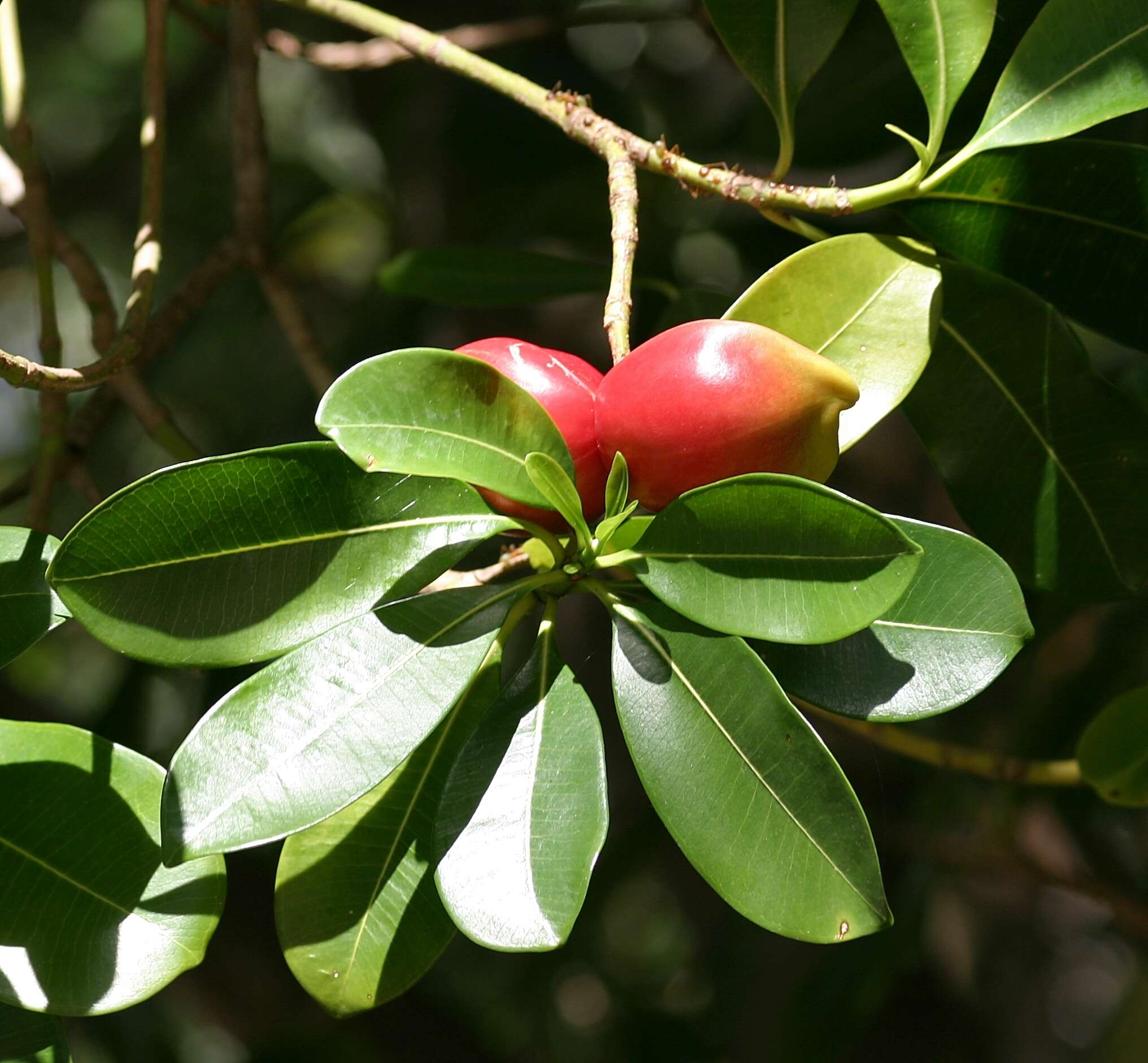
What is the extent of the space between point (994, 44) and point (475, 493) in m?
0.59

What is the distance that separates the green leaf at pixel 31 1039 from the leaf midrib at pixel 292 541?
0.28 m

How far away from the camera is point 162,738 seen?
189 cm

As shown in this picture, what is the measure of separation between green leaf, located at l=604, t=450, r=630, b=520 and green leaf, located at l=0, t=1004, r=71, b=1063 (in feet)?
1.41

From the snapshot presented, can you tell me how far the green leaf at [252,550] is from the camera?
1.78 ft

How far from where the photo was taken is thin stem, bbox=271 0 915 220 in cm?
71

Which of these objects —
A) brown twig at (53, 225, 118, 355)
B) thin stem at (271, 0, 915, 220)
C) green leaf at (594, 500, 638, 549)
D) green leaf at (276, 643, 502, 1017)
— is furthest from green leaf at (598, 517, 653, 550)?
brown twig at (53, 225, 118, 355)

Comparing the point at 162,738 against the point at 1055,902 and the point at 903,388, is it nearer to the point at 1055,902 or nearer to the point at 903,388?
the point at 903,388

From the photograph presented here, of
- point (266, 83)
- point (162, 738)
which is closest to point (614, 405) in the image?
point (162, 738)

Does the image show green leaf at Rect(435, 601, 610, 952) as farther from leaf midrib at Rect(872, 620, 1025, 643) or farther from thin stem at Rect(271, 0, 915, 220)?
thin stem at Rect(271, 0, 915, 220)

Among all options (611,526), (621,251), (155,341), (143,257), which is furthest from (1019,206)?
(155,341)

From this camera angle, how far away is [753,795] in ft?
1.85

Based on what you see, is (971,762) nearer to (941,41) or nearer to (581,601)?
(941,41)

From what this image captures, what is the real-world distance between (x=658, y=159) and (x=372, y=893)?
0.50 metres

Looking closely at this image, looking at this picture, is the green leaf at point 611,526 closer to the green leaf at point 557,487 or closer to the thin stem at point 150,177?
the green leaf at point 557,487
